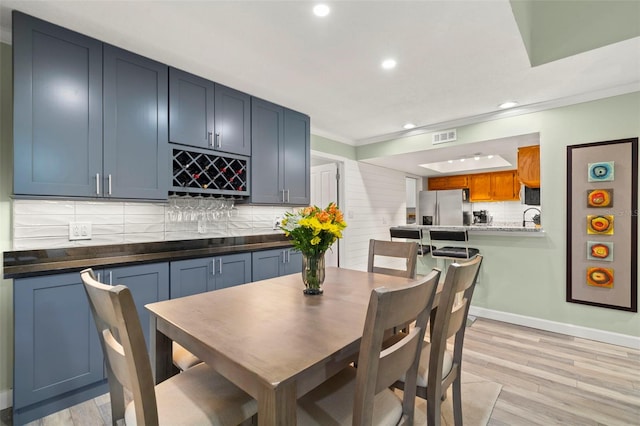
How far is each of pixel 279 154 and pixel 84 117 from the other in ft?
5.85

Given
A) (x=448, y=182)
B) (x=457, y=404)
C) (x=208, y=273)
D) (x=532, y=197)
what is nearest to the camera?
(x=457, y=404)

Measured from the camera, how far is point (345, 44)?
2.09 m

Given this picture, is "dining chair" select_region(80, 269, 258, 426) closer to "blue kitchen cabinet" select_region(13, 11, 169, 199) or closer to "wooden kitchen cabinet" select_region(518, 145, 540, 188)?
"blue kitchen cabinet" select_region(13, 11, 169, 199)

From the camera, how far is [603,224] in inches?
108

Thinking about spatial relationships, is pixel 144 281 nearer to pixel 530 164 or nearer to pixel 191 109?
pixel 191 109

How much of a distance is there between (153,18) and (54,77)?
2.52ft

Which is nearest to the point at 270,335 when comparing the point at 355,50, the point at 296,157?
the point at 355,50

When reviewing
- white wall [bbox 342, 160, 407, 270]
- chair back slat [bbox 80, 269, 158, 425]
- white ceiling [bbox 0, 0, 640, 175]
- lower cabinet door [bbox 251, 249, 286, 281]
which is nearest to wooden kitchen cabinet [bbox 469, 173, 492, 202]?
white wall [bbox 342, 160, 407, 270]

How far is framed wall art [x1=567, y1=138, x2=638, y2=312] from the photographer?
2650 millimetres

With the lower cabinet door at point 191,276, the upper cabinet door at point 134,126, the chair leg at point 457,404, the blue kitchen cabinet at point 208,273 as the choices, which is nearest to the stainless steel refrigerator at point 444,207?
the blue kitchen cabinet at point 208,273

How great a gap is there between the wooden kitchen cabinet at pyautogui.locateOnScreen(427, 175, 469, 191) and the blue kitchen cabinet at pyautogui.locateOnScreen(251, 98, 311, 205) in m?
4.50

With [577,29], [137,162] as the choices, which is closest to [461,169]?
[577,29]

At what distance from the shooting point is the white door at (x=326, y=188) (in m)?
4.56

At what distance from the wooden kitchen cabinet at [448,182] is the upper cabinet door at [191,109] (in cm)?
578
